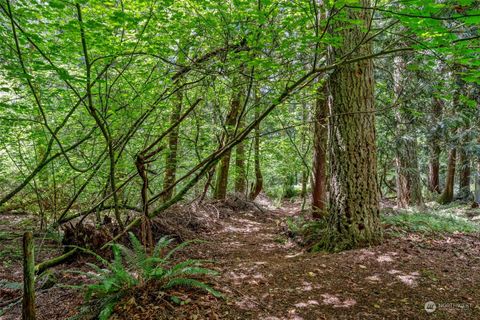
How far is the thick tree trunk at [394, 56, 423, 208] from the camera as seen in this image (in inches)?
320

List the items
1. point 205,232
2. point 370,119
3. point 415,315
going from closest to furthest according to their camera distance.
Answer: point 415,315 < point 370,119 < point 205,232

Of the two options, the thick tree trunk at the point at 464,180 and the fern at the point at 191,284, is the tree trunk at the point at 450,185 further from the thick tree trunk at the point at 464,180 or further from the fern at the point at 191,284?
the fern at the point at 191,284

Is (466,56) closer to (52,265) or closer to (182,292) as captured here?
(182,292)

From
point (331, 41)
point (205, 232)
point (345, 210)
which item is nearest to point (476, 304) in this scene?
point (345, 210)

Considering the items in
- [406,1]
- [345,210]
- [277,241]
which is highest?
[406,1]

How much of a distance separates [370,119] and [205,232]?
13.0 ft

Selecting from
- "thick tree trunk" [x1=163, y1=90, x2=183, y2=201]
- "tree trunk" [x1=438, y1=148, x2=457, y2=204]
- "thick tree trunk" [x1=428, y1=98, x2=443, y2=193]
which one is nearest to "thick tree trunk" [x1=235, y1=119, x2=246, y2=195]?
"thick tree trunk" [x1=163, y1=90, x2=183, y2=201]

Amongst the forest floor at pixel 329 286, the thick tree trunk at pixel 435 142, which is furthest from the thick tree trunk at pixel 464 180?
the forest floor at pixel 329 286

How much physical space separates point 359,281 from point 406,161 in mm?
6375

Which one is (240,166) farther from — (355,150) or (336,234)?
(355,150)

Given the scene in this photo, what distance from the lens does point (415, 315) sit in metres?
2.65

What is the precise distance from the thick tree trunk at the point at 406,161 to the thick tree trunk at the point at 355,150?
13.2 feet

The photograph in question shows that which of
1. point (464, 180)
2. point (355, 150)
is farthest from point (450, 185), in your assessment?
point (355, 150)

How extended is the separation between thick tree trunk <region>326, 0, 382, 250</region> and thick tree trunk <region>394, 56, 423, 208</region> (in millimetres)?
4028
